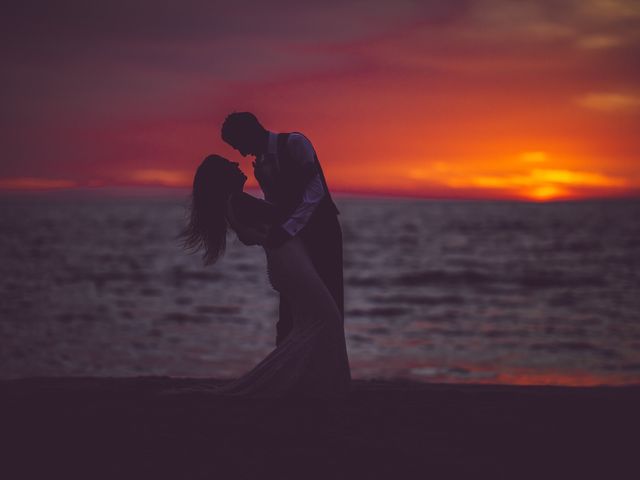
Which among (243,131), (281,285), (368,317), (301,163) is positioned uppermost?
(243,131)

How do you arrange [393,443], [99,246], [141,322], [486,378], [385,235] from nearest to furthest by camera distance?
[393,443] < [486,378] < [141,322] < [99,246] < [385,235]

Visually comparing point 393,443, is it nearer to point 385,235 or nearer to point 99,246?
point 99,246

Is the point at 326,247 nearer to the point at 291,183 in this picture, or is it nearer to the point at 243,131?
the point at 291,183

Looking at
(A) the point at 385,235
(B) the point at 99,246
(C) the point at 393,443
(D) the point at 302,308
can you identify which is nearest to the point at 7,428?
(D) the point at 302,308

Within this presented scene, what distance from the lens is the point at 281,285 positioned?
555 cm

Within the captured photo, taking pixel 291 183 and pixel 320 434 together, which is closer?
pixel 320 434

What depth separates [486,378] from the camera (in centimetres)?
1080

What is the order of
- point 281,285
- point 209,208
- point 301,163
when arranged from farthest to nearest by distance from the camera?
point 281,285
point 209,208
point 301,163

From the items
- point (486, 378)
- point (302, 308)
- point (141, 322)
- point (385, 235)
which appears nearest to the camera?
point (302, 308)

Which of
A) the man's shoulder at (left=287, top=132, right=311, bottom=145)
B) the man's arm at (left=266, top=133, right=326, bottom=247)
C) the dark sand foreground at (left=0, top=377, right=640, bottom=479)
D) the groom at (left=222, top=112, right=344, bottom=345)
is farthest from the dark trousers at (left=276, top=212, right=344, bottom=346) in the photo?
the dark sand foreground at (left=0, top=377, right=640, bottom=479)

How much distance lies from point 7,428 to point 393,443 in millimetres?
2614

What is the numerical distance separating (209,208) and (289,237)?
0.65m

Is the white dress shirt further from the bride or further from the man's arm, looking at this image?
the bride

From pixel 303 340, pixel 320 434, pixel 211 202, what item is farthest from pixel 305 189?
pixel 320 434
